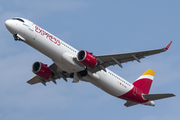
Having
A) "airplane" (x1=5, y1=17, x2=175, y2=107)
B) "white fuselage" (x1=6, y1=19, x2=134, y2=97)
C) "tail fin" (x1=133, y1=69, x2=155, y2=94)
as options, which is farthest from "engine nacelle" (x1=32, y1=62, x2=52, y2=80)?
"tail fin" (x1=133, y1=69, x2=155, y2=94)

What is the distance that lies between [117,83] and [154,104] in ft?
23.8

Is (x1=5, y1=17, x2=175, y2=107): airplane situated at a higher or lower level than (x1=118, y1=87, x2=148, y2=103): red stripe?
higher

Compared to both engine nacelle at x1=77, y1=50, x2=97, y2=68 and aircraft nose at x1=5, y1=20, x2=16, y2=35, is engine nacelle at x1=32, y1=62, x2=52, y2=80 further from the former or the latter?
aircraft nose at x1=5, y1=20, x2=16, y2=35

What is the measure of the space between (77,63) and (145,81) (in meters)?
12.9

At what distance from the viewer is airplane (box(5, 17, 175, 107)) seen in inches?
1255

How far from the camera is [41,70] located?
1471 inches

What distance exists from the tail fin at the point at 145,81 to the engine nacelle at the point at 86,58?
10.7 meters

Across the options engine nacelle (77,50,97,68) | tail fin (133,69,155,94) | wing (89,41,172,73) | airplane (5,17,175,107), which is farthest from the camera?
tail fin (133,69,155,94)

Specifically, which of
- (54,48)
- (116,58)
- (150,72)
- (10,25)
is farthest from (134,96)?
(10,25)

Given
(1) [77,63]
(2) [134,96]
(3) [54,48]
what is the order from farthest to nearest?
(2) [134,96]
(1) [77,63]
(3) [54,48]

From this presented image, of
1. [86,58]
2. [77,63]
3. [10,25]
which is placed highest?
[10,25]

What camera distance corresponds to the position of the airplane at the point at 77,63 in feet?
105

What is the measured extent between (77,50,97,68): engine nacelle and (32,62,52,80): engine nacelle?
6.76 m

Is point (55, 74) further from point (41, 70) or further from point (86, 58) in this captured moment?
point (86, 58)
